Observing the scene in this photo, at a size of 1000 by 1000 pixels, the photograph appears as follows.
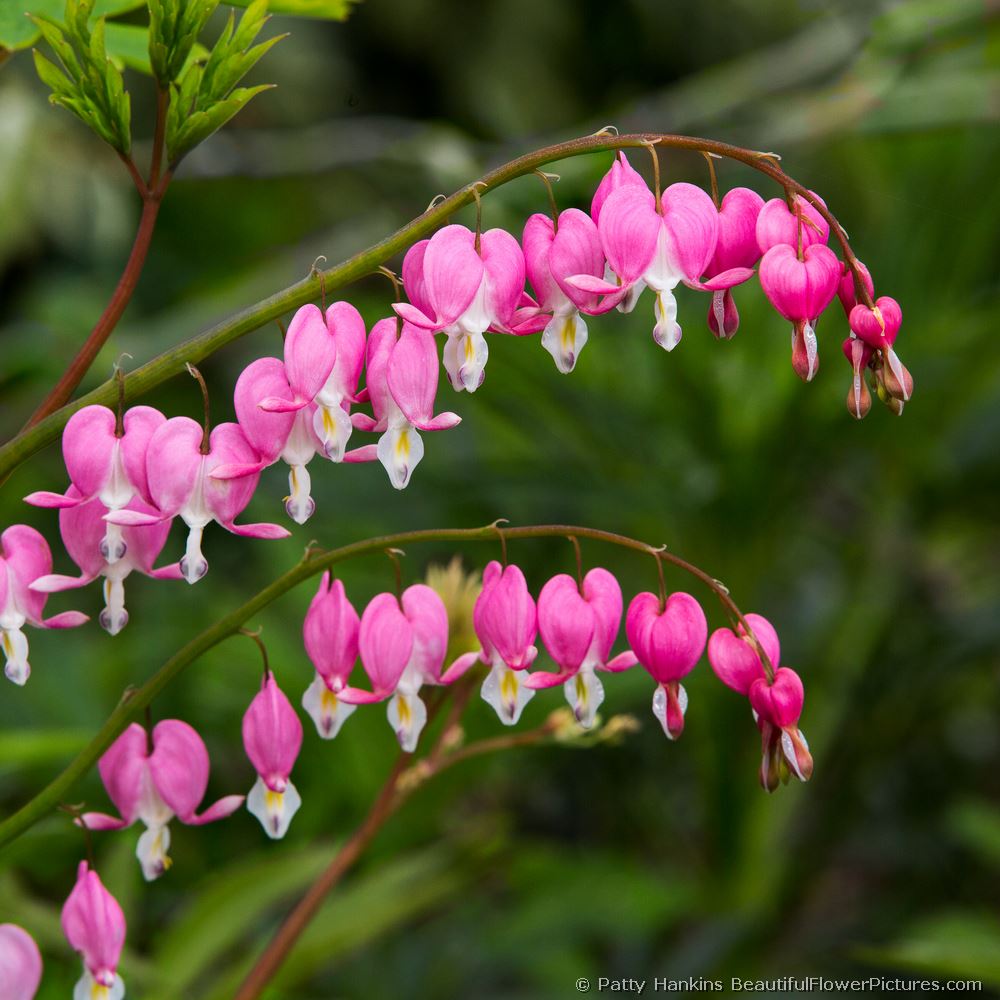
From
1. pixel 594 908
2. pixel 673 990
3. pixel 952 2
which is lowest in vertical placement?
pixel 673 990

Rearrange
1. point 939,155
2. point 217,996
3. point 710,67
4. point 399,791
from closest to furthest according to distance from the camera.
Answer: point 399,791
point 217,996
point 939,155
point 710,67

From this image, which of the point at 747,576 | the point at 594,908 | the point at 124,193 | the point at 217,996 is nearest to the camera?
the point at 217,996

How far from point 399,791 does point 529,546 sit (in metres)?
1.02

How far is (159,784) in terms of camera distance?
57 cm

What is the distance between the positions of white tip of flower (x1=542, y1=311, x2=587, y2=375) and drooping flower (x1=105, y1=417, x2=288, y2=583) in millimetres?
135

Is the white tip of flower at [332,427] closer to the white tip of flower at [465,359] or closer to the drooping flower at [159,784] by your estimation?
the white tip of flower at [465,359]

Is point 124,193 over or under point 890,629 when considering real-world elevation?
over

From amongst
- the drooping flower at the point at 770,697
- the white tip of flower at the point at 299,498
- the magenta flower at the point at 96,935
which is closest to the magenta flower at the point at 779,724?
the drooping flower at the point at 770,697

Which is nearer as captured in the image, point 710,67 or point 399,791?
point 399,791

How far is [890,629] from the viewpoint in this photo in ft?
5.70

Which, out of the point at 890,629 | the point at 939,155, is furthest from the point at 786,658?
the point at 939,155

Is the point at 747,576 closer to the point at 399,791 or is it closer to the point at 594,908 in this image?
the point at 594,908

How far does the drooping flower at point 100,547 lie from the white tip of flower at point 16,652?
0.07ft

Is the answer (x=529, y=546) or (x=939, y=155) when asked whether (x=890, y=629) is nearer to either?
(x=529, y=546)
